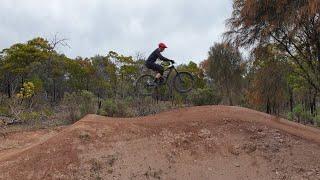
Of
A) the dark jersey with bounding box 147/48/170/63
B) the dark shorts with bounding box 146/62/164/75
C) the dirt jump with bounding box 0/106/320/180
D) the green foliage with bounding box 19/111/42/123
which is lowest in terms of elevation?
the dirt jump with bounding box 0/106/320/180

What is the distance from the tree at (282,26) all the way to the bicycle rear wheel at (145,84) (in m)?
4.97

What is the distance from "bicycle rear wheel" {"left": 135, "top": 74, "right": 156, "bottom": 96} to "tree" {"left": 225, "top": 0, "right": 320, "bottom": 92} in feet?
16.3

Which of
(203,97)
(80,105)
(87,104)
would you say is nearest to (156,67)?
(87,104)

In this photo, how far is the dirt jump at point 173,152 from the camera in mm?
13072

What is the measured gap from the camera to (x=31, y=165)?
13.3 m

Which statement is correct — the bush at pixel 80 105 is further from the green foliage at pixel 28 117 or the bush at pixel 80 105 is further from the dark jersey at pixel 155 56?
the dark jersey at pixel 155 56

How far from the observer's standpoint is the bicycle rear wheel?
17281mm

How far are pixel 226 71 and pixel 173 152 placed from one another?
2127 cm

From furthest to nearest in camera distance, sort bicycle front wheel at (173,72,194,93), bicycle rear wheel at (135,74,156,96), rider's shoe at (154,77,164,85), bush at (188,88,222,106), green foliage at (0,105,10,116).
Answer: green foliage at (0,105,10,116) → bush at (188,88,222,106) → bicycle rear wheel at (135,74,156,96) → bicycle front wheel at (173,72,194,93) → rider's shoe at (154,77,164,85)

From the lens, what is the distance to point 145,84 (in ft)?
57.9

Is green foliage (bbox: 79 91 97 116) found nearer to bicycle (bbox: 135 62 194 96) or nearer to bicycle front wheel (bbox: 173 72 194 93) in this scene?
bicycle (bbox: 135 62 194 96)

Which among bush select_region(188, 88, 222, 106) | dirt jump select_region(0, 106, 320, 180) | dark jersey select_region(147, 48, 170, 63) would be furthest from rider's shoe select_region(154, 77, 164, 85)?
bush select_region(188, 88, 222, 106)

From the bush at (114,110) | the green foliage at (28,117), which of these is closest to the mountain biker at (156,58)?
the bush at (114,110)

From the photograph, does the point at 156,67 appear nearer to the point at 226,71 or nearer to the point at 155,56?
the point at 155,56
